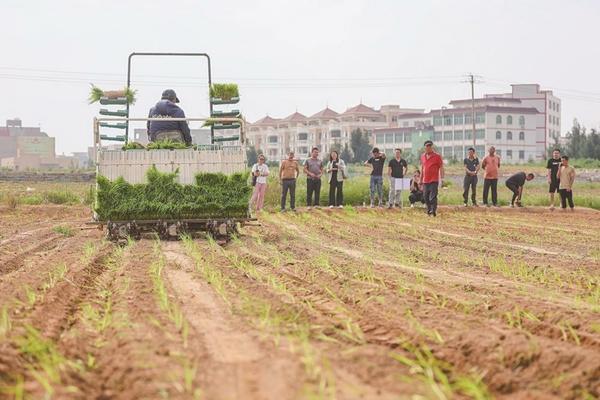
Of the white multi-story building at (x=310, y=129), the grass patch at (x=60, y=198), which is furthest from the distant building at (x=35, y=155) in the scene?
the grass patch at (x=60, y=198)

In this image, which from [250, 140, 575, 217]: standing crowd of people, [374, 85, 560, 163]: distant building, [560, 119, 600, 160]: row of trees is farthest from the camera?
[374, 85, 560, 163]: distant building

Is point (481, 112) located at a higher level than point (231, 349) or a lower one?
higher

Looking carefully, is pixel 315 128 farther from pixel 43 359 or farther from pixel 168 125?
pixel 43 359

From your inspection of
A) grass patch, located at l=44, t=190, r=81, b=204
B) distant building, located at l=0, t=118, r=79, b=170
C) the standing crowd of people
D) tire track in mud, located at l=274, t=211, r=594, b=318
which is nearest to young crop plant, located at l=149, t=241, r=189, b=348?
tire track in mud, located at l=274, t=211, r=594, b=318

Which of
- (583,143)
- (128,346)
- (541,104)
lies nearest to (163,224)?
(128,346)

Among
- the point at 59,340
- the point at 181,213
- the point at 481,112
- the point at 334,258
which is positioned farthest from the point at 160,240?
the point at 481,112

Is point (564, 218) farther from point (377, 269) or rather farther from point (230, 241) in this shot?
point (377, 269)

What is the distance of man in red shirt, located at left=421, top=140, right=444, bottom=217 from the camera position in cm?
1941

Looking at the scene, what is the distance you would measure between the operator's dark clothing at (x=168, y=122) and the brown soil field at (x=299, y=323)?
2754mm

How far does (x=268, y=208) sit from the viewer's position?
24.2 meters

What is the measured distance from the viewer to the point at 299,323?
596cm

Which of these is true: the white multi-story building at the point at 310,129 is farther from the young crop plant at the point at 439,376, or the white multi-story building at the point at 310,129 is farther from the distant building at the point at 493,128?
the young crop plant at the point at 439,376

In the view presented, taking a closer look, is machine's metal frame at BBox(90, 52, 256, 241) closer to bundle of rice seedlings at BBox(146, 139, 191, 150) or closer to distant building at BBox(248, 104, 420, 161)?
bundle of rice seedlings at BBox(146, 139, 191, 150)

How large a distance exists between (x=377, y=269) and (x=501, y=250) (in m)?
3.32
